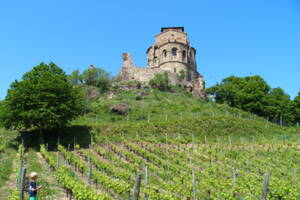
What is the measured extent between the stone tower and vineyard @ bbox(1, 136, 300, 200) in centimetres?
2891

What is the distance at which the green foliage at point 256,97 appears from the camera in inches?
1494

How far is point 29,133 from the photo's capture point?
21328 millimetres

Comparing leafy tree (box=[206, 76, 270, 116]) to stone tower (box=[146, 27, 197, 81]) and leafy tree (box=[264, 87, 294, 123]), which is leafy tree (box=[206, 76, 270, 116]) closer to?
leafy tree (box=[264, 87, 294, 123])

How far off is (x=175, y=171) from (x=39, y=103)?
11024 mm

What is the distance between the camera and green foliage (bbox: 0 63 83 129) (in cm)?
1786

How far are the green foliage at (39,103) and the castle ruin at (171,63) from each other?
2497cm

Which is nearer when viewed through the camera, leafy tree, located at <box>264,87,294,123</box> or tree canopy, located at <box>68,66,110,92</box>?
leafy tree, located at <box>264,87,294,123</box>

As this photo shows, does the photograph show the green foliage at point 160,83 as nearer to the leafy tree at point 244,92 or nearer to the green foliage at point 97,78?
the green foliage at point 97,78

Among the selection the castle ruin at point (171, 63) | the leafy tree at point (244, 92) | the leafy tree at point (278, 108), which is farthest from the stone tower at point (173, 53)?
the leafy tree at point (278, 108)

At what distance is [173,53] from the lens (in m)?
48.5

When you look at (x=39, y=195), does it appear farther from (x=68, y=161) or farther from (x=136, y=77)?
(x=136, y=77)

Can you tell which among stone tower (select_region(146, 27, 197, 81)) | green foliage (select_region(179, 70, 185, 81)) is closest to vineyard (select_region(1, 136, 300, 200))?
green foliage (select_region(179, 70, 185, 81))

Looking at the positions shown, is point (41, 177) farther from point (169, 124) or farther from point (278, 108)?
point (278, 108)

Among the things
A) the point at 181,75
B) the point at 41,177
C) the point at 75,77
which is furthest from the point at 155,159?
the point at 181,75
